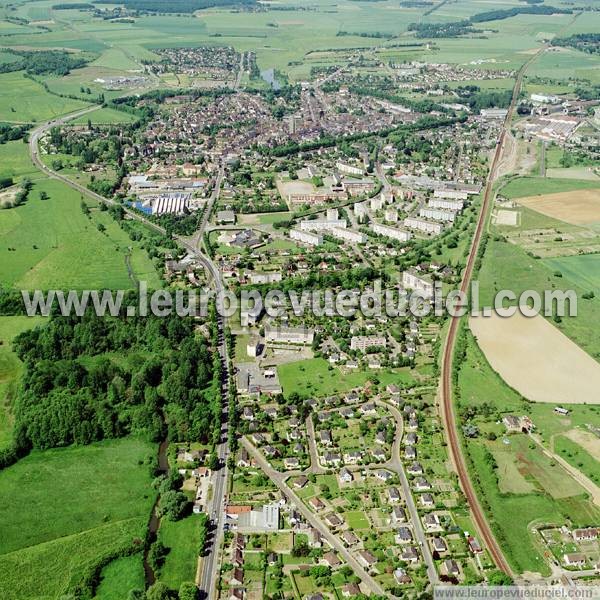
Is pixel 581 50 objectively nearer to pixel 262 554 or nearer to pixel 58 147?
pixel 58 147

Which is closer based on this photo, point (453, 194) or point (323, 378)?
point (323, 378)

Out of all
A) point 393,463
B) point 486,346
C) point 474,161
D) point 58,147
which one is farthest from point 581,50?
point 393,463

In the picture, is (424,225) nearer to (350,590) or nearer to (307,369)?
(307,369)

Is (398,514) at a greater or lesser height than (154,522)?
greater

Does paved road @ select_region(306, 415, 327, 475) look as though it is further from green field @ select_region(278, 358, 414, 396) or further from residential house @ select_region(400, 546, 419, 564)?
residential house @ select_region(400, 546, 419, 564)

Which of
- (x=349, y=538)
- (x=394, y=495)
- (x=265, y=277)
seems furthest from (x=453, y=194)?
(x=349, y=538)

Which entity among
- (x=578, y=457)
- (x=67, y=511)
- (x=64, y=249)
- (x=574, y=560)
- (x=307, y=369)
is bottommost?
(x=64, y=249)

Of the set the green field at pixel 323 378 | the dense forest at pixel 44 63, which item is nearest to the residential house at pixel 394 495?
the green field at pixel 323 378
